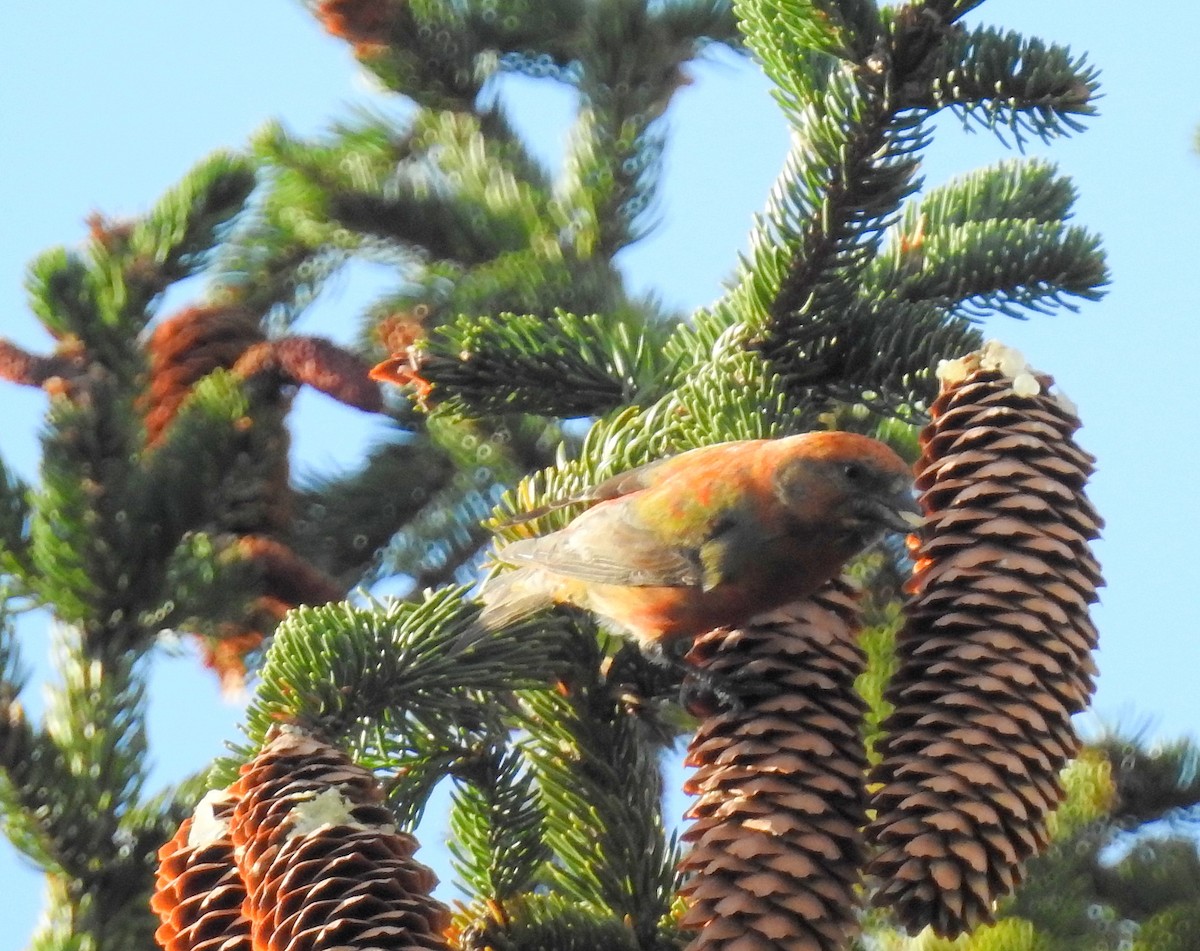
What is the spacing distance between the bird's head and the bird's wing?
0.23 meters

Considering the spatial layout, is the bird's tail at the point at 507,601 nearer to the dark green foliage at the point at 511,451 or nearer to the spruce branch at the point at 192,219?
the dark green foliage at the point at 511,451

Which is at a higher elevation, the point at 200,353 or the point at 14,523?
the point at 200,353

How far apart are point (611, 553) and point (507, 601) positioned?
292 mm

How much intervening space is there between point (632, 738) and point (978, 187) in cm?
149

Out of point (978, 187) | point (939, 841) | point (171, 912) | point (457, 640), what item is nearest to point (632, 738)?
point (457, 640)

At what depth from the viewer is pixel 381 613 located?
2074 mm

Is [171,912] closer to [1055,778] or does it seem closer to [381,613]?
[381,613]

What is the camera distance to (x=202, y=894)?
175 centimetres

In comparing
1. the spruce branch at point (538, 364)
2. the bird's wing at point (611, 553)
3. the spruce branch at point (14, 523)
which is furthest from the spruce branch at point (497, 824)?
the spruce branch at point (14, 523)

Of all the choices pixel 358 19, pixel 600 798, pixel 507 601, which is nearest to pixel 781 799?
pixel 600 798

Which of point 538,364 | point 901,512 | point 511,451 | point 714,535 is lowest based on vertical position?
point 901,512

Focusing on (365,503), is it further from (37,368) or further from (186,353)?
(37,368)

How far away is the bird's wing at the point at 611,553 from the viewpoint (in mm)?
2504

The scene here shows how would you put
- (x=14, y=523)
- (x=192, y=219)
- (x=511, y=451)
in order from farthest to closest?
(x=511, y=451)
(x=192, y=219)
(x=14, y=523)
